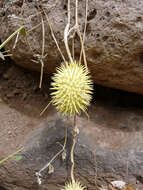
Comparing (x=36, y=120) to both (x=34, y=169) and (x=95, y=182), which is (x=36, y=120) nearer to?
(x=34, y=169)

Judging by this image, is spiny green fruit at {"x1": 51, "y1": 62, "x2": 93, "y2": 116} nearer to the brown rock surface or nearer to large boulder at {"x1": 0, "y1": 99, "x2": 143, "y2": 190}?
large boulder at {"x1": 0, "y1": 99, "x2": 143, "y2": 190}

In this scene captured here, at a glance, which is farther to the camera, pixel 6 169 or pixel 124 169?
pixel 6 169

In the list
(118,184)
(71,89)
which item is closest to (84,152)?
(118,184)

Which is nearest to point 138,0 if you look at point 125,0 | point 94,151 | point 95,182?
point 125,0

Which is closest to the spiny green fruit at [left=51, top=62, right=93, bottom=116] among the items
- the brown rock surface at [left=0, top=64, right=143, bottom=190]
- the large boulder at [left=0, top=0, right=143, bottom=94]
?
the large boulder at [left=0, top=0, right=143, bottom=94]

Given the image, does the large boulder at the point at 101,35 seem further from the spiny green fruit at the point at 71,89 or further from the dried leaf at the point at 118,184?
the dried leaf at the point at 118,184

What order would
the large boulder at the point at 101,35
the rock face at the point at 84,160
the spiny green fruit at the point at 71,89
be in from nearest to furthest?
the spiny green fruit at the point at 71,89, the large boulder at the point at 101,35, the rock face at the point at 84,160

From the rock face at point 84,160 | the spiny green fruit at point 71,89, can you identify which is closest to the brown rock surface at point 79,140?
the rock face at point 84,160

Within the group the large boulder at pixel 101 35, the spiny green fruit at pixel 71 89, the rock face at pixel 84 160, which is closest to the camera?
the spiny green fruit at pixel 71 89

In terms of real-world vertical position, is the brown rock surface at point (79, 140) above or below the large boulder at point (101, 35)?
below
